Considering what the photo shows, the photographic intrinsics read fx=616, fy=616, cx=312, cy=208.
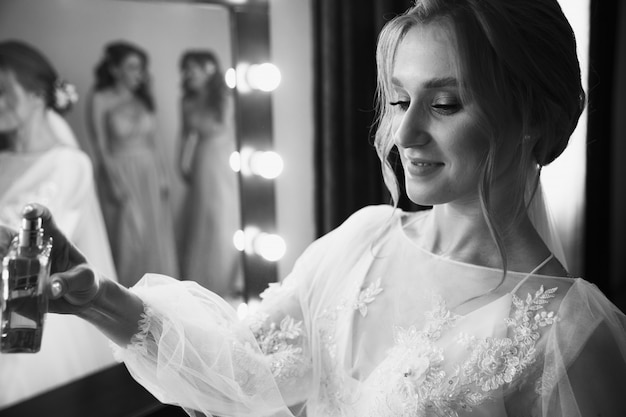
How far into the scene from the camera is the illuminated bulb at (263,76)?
2.11 meters

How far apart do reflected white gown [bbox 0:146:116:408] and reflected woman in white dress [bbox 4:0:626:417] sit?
0.65 meters

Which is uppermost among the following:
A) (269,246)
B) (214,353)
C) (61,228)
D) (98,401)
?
(61,228)

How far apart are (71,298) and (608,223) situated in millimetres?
2296

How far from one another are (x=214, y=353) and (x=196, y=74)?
45.8 inches

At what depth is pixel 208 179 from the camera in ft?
6.63

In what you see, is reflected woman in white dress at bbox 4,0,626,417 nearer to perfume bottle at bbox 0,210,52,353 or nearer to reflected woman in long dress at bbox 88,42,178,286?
perfume bottle at bbox 0,210,52,353

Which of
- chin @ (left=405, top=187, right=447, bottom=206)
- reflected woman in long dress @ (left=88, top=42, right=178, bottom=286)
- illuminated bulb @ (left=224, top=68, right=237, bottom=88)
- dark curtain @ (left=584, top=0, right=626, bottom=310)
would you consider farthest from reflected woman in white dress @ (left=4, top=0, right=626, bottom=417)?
A: dark curtain @ (left=584, top=0, right=626, bottom=310)

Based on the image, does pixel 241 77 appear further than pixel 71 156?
Yes

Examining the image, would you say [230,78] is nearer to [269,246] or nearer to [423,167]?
[269,246]

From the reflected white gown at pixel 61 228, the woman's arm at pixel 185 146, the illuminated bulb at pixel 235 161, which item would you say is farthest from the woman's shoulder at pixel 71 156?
the illuminated bulb at pixel 235 161

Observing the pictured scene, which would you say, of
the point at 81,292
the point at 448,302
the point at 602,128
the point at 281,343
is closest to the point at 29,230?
the point at 81,292

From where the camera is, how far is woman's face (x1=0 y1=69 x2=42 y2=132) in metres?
1.36

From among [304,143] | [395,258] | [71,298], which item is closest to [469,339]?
[395,258]

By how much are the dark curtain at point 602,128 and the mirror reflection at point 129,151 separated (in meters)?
1.30
